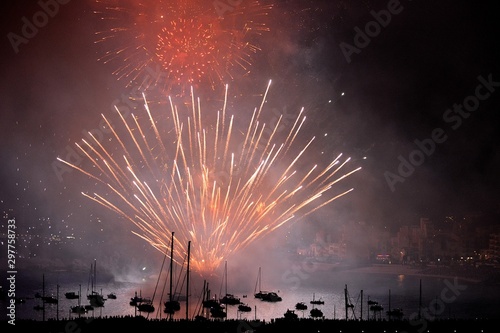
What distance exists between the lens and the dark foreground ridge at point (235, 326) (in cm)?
3733

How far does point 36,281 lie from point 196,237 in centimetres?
4984

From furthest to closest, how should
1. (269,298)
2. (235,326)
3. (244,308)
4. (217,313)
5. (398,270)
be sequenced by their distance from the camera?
1. (398,270)
2. (269,298)
3. (244,308)
4. (217,313)
5. (235,326)

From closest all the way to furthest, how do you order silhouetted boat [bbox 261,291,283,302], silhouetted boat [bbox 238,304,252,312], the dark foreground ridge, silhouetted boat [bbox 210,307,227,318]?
the dark foreground ridge
silhouetted boat [bbox 210,307,227,318]
silhouetted boat [bbox 238,304,252,312]
silhouetted boat [bbox 261,291,283,302]

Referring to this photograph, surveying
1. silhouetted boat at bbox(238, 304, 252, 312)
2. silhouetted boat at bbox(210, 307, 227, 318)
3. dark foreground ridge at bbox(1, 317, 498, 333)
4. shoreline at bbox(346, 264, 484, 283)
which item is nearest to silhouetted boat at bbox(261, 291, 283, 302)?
silhouetted boat at bbox(238, 304, 252, 312)

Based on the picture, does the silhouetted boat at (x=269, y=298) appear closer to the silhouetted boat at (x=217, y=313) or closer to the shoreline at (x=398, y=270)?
the silhouetted boat at (x=217, y=313)

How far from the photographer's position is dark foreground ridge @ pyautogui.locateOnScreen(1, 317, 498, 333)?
1470 inches

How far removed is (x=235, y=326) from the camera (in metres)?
39.7

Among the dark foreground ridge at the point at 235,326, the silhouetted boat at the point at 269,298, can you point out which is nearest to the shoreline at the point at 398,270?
the silhouetted boat at the point at 269,298

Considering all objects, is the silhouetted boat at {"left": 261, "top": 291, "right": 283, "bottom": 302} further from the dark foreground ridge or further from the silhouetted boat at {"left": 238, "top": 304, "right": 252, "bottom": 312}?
the dark foreground ridge

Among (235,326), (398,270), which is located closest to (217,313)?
(235,326)

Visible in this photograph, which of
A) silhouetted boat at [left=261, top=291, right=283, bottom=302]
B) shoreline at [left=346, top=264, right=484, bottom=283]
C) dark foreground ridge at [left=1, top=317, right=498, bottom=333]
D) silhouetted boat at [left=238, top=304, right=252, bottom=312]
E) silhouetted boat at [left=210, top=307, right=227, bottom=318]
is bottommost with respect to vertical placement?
dark foreground ridge at [left=1, top=317, right=498, bottom=333]

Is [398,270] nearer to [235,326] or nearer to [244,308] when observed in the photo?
[244,308]

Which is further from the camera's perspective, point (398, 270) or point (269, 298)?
point (398, 270)

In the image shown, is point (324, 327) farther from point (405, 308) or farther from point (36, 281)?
point (36, 281)
